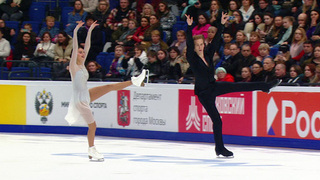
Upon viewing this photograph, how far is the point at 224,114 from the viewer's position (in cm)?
1117

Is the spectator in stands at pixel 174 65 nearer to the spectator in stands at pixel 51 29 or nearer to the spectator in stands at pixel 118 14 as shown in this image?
the spectator in stands at pixel 118 14

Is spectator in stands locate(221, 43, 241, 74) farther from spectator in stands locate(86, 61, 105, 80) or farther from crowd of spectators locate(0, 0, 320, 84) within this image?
spectator in stands locate(86, 61, 105, 80)

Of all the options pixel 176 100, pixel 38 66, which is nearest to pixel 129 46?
pixel 38 66

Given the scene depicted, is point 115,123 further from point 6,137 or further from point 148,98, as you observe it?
point 6,137

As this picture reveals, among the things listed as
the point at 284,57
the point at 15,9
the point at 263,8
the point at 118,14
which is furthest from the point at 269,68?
the point at 15,9

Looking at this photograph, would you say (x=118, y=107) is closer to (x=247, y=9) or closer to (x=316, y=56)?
(x=247, y=9)

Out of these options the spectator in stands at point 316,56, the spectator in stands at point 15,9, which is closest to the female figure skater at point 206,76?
the spectator in stands at point 316,56

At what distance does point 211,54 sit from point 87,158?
2.32 metres

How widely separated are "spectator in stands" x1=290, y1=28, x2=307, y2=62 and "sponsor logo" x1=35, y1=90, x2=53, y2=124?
4725 mm

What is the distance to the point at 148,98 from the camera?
11859mm

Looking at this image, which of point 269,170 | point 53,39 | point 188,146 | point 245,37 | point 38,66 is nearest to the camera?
point 269,170

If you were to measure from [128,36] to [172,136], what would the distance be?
3.30m

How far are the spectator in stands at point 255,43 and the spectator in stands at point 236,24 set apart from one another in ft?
2.48

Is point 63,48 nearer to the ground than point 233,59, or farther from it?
farther from it
